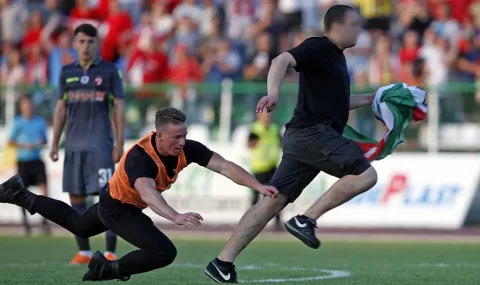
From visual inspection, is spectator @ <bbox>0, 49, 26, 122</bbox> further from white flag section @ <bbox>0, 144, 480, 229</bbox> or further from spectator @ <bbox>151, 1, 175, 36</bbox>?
white flag section @ <bbox>0, 144, 480, 229</bbox>

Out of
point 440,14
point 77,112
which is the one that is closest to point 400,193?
point 440,14

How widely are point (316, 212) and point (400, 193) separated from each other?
34.2 feet

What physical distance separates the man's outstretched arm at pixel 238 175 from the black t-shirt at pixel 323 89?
82cm

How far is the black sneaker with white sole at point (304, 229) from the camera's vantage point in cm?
852

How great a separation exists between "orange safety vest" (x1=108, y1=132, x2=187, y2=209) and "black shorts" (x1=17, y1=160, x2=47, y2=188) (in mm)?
10068

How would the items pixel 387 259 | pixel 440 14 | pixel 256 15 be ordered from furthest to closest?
pixel 256 15
pixel 440 14
pixel 387 259

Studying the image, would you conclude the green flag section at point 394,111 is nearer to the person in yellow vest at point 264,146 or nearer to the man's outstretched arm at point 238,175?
the man's outstretched arm at point 238,175

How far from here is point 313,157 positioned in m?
8.79

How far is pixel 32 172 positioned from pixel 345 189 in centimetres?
1073

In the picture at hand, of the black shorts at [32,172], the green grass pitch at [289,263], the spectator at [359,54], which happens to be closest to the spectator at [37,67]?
the black shorts at [32,172]

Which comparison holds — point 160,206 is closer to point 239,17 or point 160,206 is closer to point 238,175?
point 238,175

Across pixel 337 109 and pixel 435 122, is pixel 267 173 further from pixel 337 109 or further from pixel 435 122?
pixel 337 109

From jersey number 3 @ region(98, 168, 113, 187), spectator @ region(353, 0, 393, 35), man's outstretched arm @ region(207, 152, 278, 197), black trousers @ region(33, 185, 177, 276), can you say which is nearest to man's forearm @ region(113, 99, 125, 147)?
jersey number 3 @ region(98, 168, 113, 187)

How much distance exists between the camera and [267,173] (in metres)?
18.7
